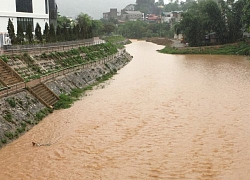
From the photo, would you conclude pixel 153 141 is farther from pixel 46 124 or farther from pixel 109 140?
pixel 46 124

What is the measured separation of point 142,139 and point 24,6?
29.8 meters

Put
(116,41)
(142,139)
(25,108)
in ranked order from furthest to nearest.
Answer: (116,41), (25,108), (142,139)

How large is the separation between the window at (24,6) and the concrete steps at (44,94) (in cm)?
2022

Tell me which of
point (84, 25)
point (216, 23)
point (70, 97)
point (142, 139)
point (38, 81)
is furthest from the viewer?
point (216, 23)

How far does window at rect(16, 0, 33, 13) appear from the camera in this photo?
38250mm

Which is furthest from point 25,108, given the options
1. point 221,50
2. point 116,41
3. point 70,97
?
point 116,41

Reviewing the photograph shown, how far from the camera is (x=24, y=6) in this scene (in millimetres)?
39406

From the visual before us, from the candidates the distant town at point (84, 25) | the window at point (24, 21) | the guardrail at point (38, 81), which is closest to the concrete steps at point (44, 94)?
the guardrail at point (38, 81)

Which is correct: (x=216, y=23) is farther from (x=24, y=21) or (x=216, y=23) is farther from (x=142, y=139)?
(x=142, y=139)

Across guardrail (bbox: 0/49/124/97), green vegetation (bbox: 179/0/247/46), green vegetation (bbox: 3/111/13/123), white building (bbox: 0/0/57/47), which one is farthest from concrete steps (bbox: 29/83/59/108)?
green vegetation (bbox: 179/0/247/46)

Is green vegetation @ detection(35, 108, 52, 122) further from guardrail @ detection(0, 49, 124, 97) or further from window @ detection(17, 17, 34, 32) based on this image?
window @ detection(17, 17, 34, 32)

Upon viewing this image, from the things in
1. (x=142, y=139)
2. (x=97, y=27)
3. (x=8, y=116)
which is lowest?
(x=142, y=139)

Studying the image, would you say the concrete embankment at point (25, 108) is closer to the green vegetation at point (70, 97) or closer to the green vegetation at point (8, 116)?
the green vegetation at point (8, 116)

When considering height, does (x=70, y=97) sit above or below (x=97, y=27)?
below
